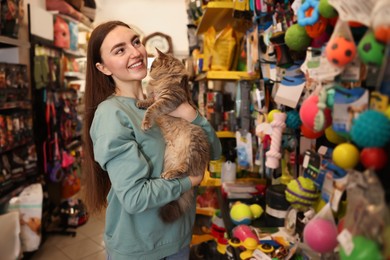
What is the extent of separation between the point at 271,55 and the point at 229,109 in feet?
4.45

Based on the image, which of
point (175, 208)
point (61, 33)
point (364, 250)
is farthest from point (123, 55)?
point (61, 33)

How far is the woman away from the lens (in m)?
1.04

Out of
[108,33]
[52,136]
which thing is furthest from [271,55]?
[52,136]

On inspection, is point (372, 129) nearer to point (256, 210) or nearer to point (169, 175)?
point (169, 175)

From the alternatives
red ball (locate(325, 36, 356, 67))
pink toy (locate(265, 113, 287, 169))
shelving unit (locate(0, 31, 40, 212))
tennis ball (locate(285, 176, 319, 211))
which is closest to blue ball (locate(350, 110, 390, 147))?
red ball (locate(325, 36, 356, 67))

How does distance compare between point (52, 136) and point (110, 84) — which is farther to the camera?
point (52, 136)

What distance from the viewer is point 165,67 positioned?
5.13 ft

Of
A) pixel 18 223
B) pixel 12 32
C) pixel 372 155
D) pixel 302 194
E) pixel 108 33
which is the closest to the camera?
pixel 372 155

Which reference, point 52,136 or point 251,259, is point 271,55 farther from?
point 52,136

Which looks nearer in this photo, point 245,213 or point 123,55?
point 123,55

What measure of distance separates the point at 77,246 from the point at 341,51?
10.1 ft

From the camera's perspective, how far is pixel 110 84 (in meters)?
1.35

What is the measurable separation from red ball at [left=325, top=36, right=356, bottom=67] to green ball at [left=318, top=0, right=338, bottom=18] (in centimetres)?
9

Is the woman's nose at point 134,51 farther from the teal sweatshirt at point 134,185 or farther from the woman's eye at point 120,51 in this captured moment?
the teal sweatshirt at point 134,185
